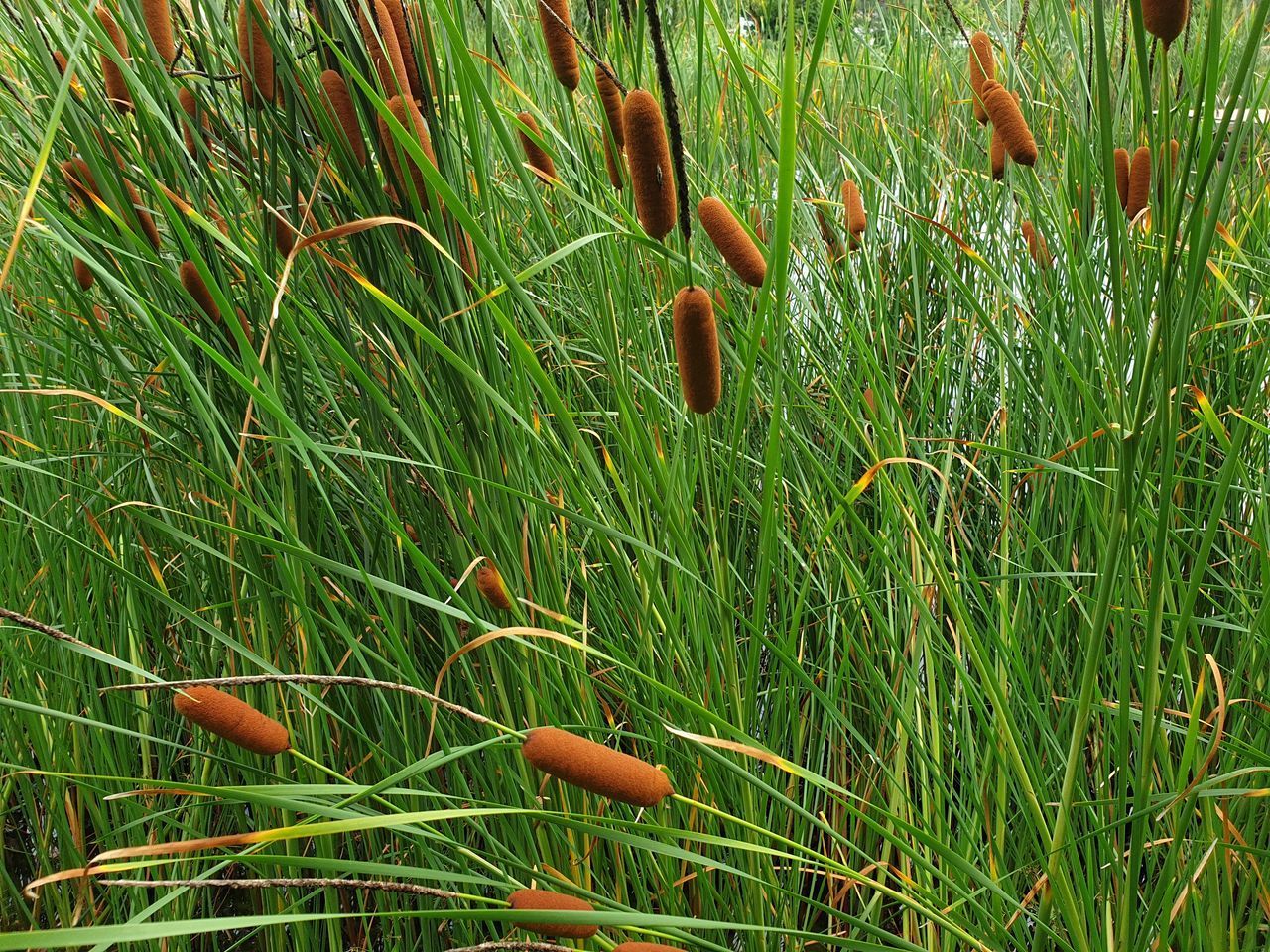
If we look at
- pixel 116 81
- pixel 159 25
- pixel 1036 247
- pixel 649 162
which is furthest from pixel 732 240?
pixel 1036 247

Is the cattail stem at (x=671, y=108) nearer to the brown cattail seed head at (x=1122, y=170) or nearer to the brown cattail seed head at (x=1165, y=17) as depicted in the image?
the brown cattail seed head at (x=1165, y=17)

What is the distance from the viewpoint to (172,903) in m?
1.02

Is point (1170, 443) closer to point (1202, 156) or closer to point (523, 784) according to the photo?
point (1202, 156)

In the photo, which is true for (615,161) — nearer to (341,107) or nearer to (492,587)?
(341,107)

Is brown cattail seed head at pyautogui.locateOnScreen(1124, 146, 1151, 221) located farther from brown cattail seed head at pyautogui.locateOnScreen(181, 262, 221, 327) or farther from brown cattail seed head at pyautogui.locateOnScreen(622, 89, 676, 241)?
brown cattail seed head at pyautogui.locateOnScreen(181, 262, 221, 327)

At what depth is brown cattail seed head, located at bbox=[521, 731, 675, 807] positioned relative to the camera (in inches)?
18.7

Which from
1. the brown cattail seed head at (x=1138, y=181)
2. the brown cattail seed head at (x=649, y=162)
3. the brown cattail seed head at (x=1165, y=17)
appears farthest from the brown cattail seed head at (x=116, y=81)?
the brown cattail seed head at (x=1138, y=181)

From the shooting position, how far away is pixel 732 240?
751 millimetres

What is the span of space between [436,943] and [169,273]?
71 cm

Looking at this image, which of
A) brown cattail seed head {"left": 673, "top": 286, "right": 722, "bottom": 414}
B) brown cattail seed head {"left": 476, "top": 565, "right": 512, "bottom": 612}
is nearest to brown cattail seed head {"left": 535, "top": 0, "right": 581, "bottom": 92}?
brown cattail seed head {"left": 673, "top": 286, "right": 722, "bottom": 414}

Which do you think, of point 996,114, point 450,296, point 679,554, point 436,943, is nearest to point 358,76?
point 450,296

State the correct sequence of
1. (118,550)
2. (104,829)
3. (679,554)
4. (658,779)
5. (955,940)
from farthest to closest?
(118,550) → (104,829) → (955,940) → (679,554) → (658,779)

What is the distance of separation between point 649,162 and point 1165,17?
0.30m

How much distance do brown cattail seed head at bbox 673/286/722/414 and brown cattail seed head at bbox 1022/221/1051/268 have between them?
85 cm
